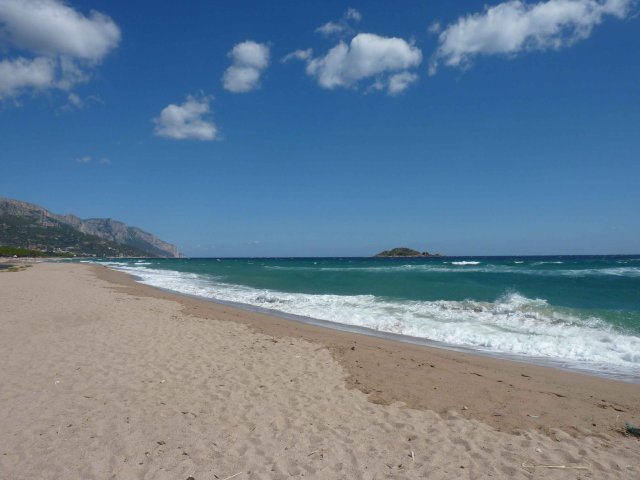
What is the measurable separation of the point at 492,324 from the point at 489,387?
22.2ft

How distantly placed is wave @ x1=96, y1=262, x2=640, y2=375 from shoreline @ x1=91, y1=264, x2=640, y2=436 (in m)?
1.55

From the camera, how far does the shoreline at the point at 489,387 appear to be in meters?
4.85

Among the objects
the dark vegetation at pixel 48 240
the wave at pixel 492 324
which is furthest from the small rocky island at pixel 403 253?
the wave at pixel 492 324

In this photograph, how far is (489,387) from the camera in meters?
5.97

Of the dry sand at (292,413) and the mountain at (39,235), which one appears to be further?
the mountain at (39,235)

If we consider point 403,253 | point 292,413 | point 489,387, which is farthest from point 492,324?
point 403,253

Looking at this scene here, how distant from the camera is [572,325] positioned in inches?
468

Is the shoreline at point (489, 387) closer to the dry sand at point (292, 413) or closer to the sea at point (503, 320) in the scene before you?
the dry sand at point (292, 413)

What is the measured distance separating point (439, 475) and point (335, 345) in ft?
16.7

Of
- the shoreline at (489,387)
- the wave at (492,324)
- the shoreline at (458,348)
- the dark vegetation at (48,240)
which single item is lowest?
the shoreline at (458,348)

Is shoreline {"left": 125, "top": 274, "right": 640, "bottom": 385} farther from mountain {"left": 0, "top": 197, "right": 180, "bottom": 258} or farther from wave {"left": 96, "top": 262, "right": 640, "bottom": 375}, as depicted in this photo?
mountain {"left": 0, "top": 197, "right": 180, "bottom": 258}

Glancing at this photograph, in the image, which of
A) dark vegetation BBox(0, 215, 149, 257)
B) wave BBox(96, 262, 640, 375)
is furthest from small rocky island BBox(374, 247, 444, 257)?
wave BBox(96, 262, 640, 375)

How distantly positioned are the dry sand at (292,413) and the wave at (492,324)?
6.44ft

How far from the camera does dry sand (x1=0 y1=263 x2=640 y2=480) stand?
146 inches
